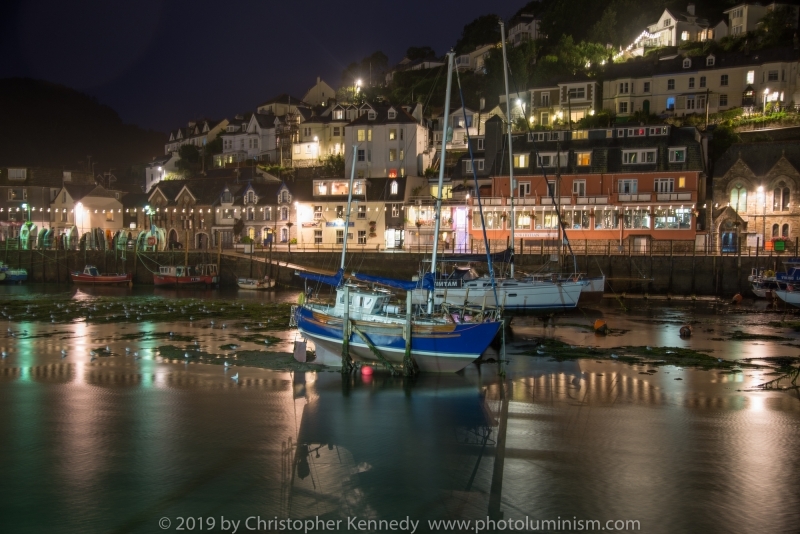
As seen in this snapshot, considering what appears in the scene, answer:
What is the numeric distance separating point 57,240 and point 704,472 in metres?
78.1

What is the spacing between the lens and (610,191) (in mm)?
62844

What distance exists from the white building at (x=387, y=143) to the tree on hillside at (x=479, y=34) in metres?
45.2

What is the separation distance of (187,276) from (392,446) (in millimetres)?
50205

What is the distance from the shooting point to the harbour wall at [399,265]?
53.2m

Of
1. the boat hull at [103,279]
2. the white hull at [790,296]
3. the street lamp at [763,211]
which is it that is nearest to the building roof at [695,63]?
the street lamp at [763,211]

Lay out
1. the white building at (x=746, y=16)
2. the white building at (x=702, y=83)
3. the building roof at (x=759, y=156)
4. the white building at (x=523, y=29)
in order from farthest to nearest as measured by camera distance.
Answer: the white building at (x=523, y=29) → the white building at (x=746, y=16) → the white building at (x=702, y=83) → the building roof at (x=759, y=156)

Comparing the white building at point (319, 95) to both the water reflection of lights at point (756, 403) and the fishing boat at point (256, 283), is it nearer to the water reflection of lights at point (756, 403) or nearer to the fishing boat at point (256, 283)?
the fishing boat at point (256, 283)

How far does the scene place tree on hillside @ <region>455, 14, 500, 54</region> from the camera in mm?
120750

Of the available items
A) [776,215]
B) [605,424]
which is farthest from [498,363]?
[776,215]

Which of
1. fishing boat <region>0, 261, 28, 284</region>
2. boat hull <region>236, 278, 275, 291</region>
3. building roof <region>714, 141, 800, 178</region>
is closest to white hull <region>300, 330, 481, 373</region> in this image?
boat hull <region>236, 278, 275, 291</region>

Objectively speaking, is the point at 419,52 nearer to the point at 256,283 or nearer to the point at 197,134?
the point at 197,134

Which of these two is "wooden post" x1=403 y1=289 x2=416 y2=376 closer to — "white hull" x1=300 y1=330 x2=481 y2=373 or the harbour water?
"white hull" x1=300 y1=330 x2=481 y2=373

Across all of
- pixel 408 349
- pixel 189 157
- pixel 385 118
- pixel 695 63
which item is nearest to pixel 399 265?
pixel 385 118

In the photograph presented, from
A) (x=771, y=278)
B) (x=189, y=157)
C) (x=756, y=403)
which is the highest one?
(x=189, y=157)
